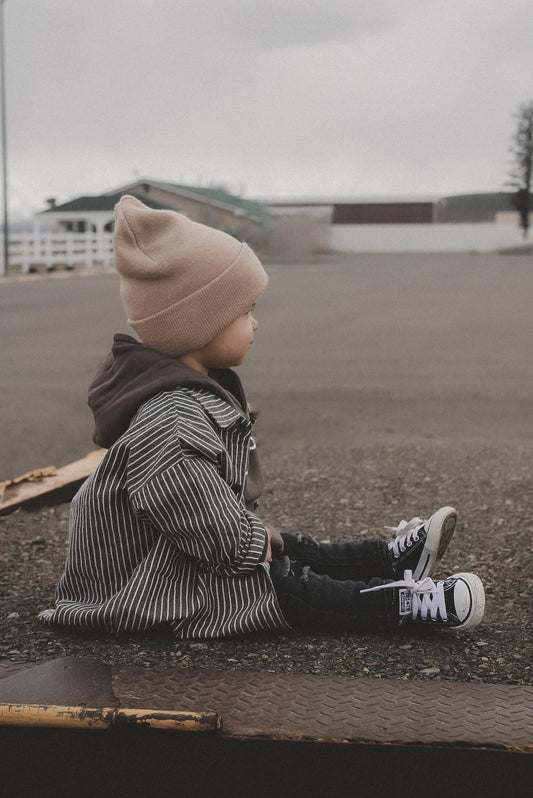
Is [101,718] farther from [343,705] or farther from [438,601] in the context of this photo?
[438,601]

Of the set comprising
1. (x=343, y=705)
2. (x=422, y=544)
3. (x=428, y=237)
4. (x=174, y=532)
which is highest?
(x=428, y=237)

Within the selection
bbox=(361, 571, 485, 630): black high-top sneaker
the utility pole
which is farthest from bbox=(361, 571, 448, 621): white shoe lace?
the utility pole

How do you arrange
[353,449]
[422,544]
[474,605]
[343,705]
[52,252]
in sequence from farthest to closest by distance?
1. [52,252]
2. [353,449]
3. [422,544]
4. [474,605]
5. [343,705]

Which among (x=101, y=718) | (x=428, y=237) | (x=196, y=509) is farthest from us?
(x=428, y=237)

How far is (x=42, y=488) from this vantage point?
4.32m

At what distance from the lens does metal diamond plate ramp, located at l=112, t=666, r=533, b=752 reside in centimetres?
202

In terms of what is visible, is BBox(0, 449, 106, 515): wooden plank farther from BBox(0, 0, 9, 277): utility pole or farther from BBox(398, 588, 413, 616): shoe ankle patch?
BBox(0, 0, 9, 277): utility pole

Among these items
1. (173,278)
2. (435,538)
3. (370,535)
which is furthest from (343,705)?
(370,535)

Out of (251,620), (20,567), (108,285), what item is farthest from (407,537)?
(108,285)

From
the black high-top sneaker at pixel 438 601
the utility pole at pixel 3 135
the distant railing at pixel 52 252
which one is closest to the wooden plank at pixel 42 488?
the black high-top sneaker at pixel 438 601

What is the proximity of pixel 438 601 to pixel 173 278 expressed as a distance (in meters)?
1.05

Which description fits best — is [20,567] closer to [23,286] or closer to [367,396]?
[367,396]

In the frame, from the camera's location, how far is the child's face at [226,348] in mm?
2734

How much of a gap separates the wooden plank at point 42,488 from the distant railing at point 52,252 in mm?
25270
